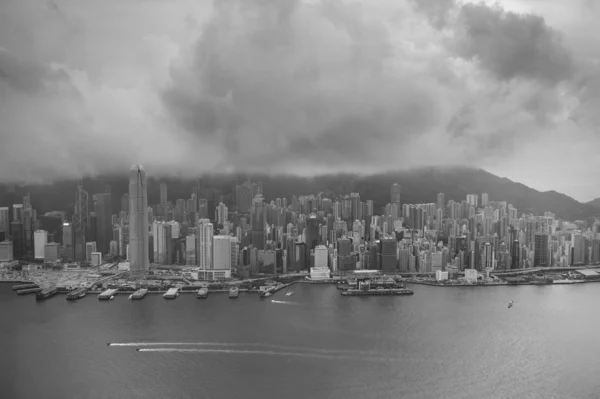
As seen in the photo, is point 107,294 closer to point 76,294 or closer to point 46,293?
point 76,294

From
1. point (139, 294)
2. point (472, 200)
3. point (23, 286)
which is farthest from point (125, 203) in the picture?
point (472, 200)

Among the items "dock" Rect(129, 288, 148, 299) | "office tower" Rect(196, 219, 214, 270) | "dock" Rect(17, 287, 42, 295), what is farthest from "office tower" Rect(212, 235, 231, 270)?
"dock" Rect(17, 287, 42, 295)

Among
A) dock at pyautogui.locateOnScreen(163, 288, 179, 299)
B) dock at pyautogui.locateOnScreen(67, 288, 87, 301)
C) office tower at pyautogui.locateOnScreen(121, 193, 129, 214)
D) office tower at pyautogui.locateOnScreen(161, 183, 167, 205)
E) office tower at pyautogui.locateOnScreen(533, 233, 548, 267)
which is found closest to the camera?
dock at pyautogui.locateOnScreen(67, 288, 87, 301)

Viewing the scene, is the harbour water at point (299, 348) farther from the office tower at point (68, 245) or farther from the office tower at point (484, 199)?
the office tower at point (484, 199)

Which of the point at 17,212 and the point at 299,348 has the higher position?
the point at 17,212

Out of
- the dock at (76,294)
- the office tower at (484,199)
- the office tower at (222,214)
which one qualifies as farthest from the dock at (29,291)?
the office tower at (484,199)

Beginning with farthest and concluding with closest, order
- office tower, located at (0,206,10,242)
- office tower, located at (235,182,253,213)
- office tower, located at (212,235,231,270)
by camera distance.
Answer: office tower, located at (235,182,253,213)
office tower, located at (212,235,231,270)
office tower, located at (0,206,10,242)

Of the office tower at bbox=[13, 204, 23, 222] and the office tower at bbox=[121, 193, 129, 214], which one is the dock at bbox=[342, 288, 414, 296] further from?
the office tower at bbox=[13, 204, 23, 222]

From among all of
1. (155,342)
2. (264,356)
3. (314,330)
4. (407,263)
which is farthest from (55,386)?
(407,263)
